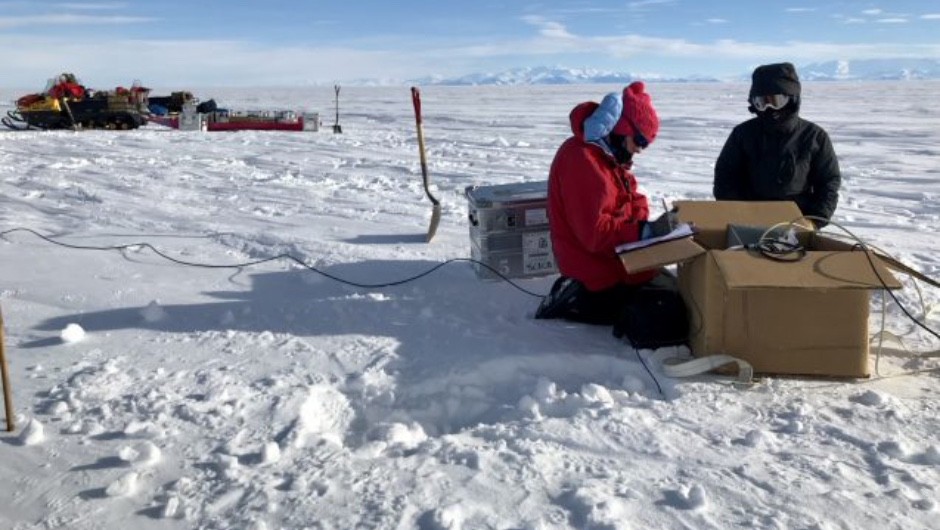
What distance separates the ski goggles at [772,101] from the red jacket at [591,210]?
95cm

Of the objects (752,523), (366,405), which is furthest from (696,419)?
(366,405)

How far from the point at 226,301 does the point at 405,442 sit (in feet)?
7.06

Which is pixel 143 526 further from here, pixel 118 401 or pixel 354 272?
pixel 354 272

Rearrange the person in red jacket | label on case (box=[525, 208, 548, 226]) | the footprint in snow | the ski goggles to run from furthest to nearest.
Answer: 1. label on case (box=[525, 208, 548, 226])
2. the ski goggles
3. the person in red jacket
4. the footprint in snow

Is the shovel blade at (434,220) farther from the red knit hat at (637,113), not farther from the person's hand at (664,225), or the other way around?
the person's hand at (664,225)

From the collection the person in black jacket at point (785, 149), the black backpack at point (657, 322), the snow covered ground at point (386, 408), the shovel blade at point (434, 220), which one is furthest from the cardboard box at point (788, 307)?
the shovel blade at point (434, 220)

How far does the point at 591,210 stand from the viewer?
3752 millimetres

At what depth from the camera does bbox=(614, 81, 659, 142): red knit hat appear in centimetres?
378

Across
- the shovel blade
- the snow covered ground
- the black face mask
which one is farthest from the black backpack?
the shovel blade

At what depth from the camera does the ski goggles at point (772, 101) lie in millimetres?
4340

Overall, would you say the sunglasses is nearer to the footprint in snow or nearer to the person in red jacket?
the person in red jacket

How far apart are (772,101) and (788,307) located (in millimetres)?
1584

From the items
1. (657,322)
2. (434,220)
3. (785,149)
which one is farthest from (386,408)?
(434,220)

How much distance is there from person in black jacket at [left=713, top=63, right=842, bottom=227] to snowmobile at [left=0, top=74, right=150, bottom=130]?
55.9 ft
